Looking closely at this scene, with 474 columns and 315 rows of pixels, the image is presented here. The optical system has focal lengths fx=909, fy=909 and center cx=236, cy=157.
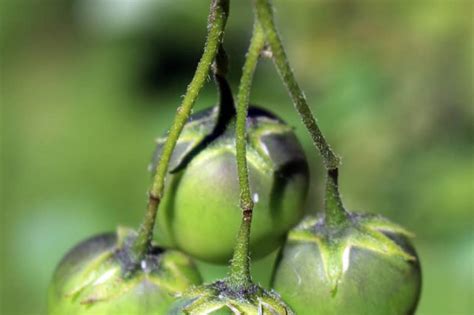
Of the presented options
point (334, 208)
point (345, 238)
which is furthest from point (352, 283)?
point (334, 208)

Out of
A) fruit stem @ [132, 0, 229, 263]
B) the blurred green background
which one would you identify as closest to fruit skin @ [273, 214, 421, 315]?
fruit stem @ [132, 0, 229, 263]

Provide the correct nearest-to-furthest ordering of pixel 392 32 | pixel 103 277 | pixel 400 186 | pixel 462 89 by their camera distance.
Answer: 1. pixel 103 277
2. pixel 400 186
3. pixel 462 89
4. pixel 392 32

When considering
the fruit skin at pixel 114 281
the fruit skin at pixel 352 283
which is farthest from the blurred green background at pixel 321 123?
the fruit skin at pixel 352 283

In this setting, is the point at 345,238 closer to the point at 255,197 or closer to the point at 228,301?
the point at 255,197

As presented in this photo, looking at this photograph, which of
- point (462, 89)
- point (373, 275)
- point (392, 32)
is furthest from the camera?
point (392, 32)

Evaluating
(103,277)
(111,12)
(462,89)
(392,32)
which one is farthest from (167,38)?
(103,277)

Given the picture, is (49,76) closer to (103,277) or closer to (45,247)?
(45,247)
